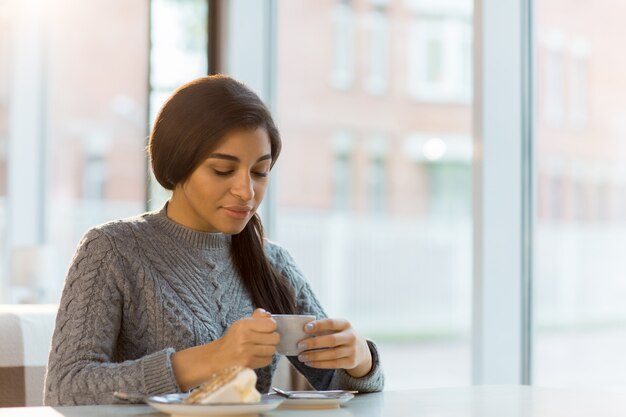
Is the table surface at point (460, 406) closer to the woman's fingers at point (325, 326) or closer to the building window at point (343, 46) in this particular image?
the woman's fingers at point (325, 326)

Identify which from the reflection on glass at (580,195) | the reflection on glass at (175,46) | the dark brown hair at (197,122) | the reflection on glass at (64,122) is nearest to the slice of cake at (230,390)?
the dark brown hair at (197,122)

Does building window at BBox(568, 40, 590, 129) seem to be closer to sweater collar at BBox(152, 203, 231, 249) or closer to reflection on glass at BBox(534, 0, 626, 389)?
reflection on glass at BBox(534, 0, 626, 389)

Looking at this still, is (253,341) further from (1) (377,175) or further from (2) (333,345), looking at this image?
(1) (377,175)

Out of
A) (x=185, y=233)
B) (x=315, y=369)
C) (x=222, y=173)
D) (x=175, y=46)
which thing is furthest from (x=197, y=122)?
(x=175, y=46)

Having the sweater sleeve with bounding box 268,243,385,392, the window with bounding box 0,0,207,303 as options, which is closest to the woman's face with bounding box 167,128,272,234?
the sweater sleeve with bounding box 268,243,385,392

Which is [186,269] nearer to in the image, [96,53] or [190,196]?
Answer: [190,196]

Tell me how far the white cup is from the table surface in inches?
3.4

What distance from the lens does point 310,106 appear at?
12.6 feet

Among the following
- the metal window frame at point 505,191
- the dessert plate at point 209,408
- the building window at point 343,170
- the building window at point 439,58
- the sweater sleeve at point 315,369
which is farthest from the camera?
the building window at point 343,170

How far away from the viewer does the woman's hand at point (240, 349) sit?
1355 mm

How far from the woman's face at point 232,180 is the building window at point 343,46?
2228 millimetres

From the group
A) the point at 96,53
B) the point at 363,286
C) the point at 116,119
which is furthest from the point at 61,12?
the point at 363,286

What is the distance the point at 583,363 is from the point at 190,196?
1161 millimetres

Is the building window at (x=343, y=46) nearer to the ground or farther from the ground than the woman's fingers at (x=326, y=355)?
farther from the ground
